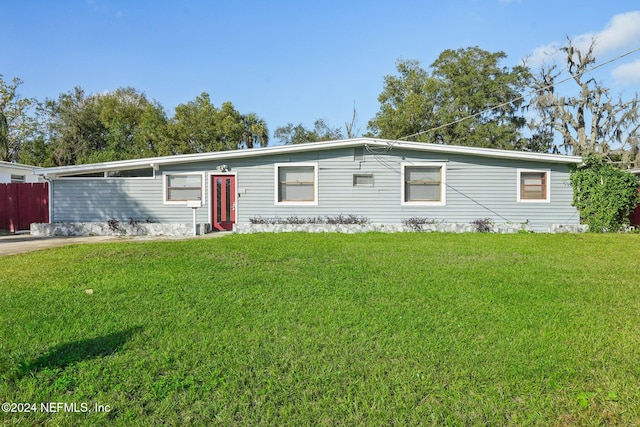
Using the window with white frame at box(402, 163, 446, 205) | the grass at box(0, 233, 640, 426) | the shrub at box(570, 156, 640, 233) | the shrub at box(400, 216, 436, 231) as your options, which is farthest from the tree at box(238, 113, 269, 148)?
the grass at box(0, 233, 640, 426)

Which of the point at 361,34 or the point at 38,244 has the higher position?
the point at 361,34

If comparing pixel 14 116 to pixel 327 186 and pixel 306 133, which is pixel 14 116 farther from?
pixel 327 186

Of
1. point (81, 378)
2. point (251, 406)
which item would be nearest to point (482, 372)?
point (251, 406)

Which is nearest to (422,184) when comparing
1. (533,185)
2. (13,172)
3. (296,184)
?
(533,185)

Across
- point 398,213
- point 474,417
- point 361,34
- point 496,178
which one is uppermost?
point 361,34

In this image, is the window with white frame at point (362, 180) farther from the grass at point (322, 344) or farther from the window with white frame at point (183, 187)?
the grass at point (322, 344)

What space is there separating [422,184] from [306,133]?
80.6ft

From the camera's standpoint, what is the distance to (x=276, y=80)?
22047 millimetres

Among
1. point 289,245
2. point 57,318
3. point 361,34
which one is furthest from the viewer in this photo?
point 361,34

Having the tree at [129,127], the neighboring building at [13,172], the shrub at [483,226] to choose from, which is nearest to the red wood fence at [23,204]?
the neighboring building at [13,172]

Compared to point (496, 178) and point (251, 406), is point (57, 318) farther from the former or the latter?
point (496, 178)

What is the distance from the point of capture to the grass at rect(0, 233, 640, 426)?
230 cm

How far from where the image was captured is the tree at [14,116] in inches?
1049

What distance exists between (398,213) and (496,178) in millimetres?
3281
